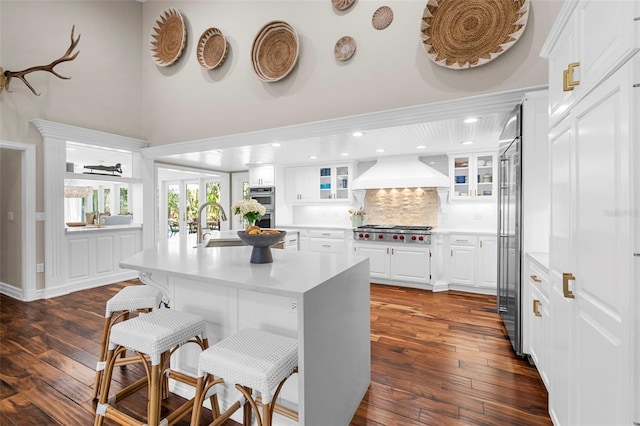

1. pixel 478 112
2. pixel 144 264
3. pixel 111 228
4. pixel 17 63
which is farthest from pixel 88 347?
pixel 478 112

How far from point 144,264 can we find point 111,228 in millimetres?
A: 3935

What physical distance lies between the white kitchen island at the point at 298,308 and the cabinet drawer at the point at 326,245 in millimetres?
3203

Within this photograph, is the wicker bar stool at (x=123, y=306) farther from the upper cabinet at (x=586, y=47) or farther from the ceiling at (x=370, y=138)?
the upper cabinet at (x=586, y=47)

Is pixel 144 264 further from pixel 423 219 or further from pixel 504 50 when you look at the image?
pixel 423 219

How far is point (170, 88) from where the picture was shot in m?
5.21

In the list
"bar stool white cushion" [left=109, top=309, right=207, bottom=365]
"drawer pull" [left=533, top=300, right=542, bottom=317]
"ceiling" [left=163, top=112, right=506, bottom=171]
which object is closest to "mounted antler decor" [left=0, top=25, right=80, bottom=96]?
"ceiling" [left=163, top=112, right=506, bottom=171]

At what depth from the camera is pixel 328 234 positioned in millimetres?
5559

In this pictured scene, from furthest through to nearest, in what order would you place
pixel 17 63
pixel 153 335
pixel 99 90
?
pixel 99 90
pixel 17 63
pixel 153 335

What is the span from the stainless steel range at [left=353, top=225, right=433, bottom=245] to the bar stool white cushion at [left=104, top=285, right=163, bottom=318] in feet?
11.2

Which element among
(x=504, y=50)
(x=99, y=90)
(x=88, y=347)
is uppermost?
(x=99, y=90)

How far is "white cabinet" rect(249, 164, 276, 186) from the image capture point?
6.13 m

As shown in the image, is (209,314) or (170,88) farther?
(170,88)

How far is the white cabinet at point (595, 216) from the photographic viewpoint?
3.02 feet

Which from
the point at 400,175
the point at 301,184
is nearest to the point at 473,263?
the point at 400,175
